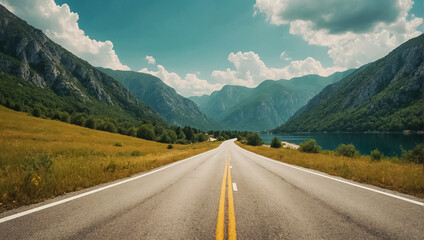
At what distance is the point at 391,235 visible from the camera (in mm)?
3500

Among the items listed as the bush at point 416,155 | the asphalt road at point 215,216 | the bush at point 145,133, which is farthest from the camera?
the bush at point 145,133

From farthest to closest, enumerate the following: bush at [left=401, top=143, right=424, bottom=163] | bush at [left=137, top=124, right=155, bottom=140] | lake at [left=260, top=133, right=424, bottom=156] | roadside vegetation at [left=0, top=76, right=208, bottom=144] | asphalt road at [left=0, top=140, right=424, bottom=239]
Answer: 1. bush at [left=137, top=124, right=155, bottom=140]
2. roadside vegetation at [left=0, top=76, right=208, bottom=144]
3. lake at [left=260, top=133, right=424, bottom=156]
4. bush at [left=401, top=143, right=424, bottom=163]
5. asphalt road at [left=0, top=140, right=424, bottom=239]

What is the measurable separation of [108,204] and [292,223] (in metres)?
4.89

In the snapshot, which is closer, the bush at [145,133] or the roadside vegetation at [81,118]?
the roadside vegetation at [81,118]

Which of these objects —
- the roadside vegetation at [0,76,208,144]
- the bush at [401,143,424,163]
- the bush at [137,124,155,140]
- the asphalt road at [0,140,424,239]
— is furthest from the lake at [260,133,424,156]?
the bush at [137,124,155,140]

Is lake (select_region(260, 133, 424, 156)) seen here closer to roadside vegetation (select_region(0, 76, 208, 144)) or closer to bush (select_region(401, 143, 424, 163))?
bush (select_region(401, 143, 424, 163))

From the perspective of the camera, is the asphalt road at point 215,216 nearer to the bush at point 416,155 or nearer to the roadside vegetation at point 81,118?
the bush at point 416,155

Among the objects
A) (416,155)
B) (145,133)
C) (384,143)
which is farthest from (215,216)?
(384,143)

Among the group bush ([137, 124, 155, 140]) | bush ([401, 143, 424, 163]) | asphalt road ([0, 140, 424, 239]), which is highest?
bush ([137, 124, 155, 140])

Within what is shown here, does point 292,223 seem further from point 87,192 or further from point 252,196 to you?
point 87,192

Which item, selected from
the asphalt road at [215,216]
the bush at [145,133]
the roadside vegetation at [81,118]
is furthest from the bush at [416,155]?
the bush at [145,133]

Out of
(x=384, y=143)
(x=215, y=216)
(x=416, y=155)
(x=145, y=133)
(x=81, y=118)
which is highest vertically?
(x=81, y=118)

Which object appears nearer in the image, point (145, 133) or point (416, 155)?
point (416, 155)

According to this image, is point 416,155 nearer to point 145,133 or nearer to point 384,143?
point 384,143
